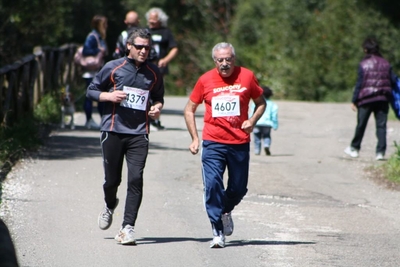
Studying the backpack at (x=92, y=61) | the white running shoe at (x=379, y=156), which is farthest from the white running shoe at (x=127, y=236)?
the backpack at (x=92, y=61)

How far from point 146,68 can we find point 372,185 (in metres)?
5.15

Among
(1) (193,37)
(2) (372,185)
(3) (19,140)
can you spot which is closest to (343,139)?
(2) (372,185)

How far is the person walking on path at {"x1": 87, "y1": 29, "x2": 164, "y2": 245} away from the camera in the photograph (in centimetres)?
867

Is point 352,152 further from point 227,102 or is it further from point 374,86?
point 227,102

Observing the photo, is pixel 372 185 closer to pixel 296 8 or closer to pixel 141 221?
pixel 141 221

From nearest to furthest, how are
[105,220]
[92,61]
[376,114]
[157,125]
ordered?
1. [105,220]
2. [376,114]
3. [92,61]
4. [157,125]

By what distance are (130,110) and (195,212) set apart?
2.07 m

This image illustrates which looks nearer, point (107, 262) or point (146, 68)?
point (107, 262)

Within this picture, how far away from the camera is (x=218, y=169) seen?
8773 mm

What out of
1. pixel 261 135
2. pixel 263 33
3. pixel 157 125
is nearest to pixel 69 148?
pixel 261 135

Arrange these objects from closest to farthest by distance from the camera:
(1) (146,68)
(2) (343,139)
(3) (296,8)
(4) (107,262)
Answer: (4) (107,262) < (1) (146,68) < (2) (343,139) < (3) (296,8)

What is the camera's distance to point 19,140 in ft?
47.2

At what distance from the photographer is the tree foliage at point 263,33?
25.5 m

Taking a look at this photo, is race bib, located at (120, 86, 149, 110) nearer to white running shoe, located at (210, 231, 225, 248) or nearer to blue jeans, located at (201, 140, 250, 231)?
blue jeans, located at (201, 140, 250, 231)
